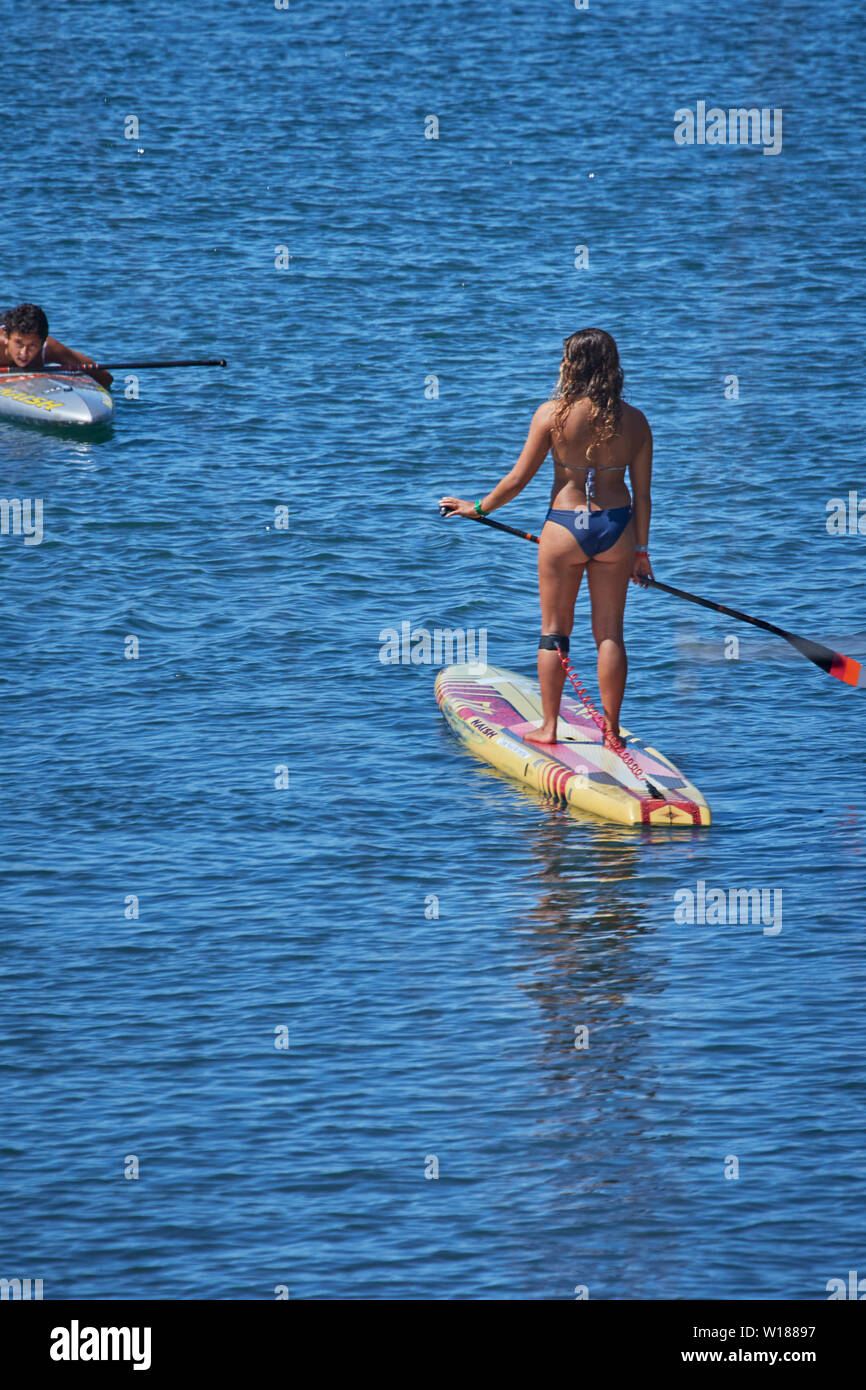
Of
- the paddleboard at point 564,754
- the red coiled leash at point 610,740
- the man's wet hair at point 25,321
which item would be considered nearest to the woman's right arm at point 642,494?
the red coiled leash at point 610,740

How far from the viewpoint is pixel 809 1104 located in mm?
7191

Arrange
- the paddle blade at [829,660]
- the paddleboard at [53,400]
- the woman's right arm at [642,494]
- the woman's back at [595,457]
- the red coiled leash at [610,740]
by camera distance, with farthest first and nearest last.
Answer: the paddleboard at [53,400] → the paddle blade at [829,660] → the red coiled leash at [610,740] → the woman's right arm at [642,494] → the woman's back at [595,457]

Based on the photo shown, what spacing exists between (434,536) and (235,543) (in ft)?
4.98

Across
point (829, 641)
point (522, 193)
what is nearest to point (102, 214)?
point (522, 193)

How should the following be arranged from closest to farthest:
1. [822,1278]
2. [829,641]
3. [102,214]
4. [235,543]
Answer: [822,1278] → [829,641] → [235,543] → [102,214]

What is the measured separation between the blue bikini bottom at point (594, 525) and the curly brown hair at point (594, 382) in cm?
37

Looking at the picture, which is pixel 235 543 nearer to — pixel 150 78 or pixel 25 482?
pixel 25 482

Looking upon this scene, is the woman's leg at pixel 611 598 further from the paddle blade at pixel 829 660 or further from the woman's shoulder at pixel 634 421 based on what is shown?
the paddle blade at pixel 829 660

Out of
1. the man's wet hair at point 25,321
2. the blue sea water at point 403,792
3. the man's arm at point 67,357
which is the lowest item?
the blue sea water at point 403,792

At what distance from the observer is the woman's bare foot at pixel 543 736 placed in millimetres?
10312

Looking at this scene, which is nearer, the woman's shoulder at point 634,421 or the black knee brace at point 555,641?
the woman's shoulder at point 634,421

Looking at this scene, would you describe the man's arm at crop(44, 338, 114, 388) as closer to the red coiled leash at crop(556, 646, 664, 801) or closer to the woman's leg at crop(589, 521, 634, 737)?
Result: the red coiled leash at crop(556, 646, 664, 801)

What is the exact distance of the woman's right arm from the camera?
9516mm

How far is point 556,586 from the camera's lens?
977cm
